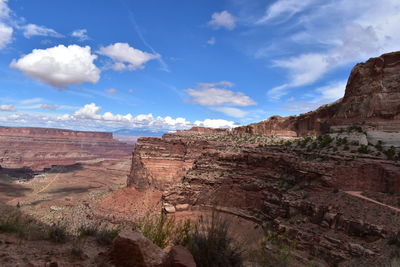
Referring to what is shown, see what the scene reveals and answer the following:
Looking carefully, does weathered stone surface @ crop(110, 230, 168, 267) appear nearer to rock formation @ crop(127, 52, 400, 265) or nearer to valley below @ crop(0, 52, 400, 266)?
valley below @ crop(0, 52, 400, 266)

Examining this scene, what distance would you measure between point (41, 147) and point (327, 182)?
179 m

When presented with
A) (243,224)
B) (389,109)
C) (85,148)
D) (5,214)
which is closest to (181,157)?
(243,224)

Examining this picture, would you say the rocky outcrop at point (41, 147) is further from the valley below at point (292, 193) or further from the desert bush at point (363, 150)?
the desert bush at point (363, 150)

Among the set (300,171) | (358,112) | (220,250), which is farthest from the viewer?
(358,112)

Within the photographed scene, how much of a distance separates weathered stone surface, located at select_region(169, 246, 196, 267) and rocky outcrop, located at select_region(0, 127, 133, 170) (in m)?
148

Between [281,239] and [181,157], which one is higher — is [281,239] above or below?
below

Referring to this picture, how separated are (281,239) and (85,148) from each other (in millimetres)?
196334

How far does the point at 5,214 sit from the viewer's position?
10.3 metres

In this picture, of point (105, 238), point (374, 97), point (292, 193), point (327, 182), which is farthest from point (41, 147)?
point (105, 238)

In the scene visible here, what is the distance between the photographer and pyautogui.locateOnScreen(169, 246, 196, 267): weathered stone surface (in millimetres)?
5496

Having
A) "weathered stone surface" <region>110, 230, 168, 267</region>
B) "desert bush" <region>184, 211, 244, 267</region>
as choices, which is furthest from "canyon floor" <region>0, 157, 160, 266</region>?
"desert bush" <region>184, 211, 244, 267</region>

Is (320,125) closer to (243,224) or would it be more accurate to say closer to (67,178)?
(243,224)

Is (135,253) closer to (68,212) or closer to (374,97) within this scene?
(374,97)

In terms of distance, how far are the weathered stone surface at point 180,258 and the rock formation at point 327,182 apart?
104 inches
